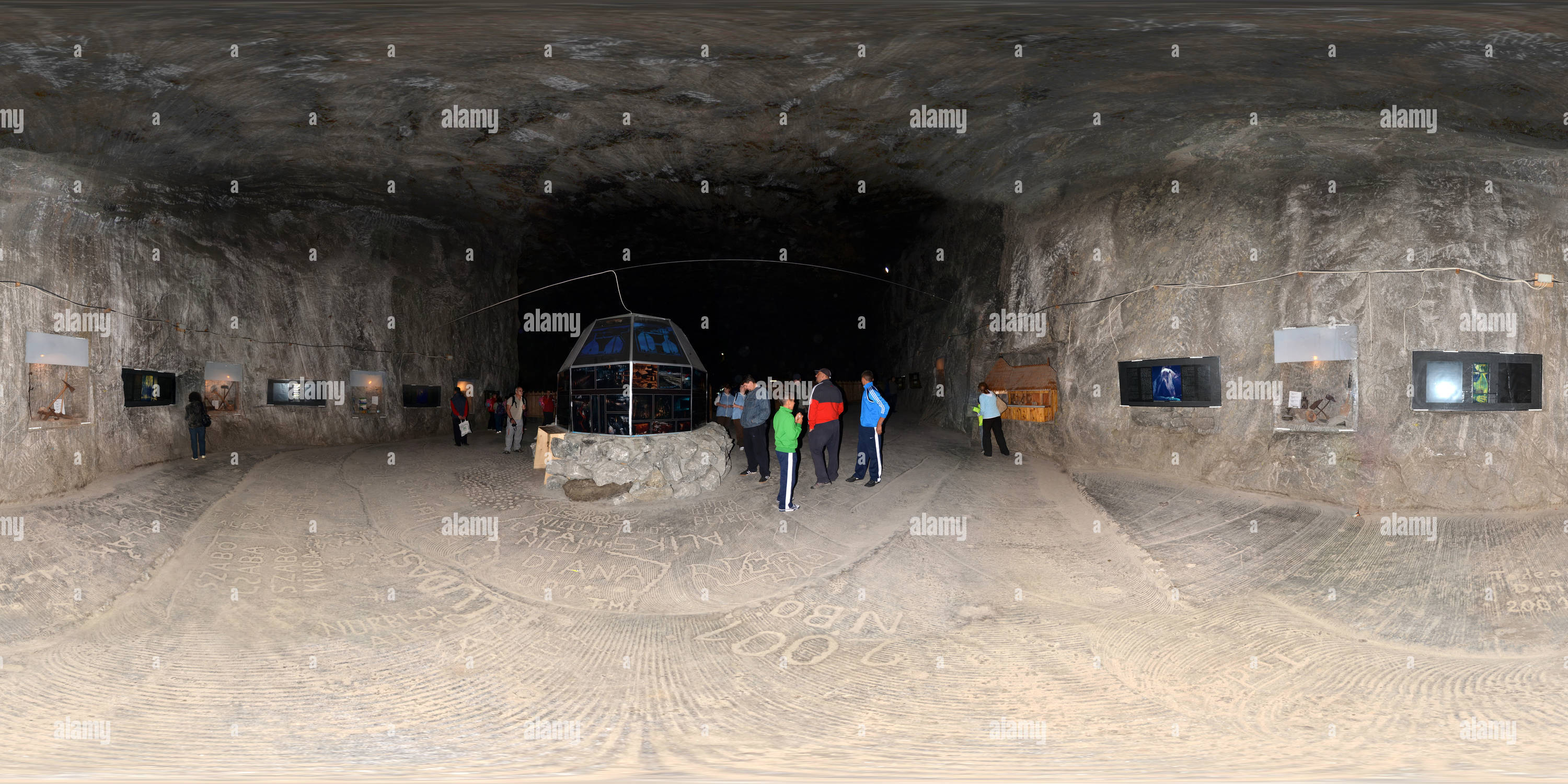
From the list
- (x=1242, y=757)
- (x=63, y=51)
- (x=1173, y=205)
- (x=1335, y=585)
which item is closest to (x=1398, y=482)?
(x=1335, y=585)

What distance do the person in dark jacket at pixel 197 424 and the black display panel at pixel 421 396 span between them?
5.47m

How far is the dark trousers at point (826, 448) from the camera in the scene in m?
10.1

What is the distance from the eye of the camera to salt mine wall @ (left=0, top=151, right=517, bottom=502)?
9227 mm

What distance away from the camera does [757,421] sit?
37.0 ft

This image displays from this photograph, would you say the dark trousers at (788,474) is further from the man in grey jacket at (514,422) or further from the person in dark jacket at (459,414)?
the person in dark jacket at (459,414)

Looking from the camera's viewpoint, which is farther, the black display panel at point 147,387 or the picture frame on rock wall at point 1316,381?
the black display panel at point 147,387

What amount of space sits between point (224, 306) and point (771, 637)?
13.2 meters

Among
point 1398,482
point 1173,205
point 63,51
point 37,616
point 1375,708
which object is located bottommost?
point 1375,708

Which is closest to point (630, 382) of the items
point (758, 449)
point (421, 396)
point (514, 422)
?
point (758, 449)

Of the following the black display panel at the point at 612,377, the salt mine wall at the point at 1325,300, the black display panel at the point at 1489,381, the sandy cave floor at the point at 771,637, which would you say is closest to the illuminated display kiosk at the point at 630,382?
the black display panel at the point at 612,377

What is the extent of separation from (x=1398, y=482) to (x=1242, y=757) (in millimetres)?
6592

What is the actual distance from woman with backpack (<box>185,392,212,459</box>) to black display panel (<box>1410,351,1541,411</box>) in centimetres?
1767

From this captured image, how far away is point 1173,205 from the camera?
36.8 ft

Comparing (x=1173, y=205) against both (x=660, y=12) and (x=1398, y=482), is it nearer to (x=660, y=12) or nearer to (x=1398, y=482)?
(x=1398, y=482)
